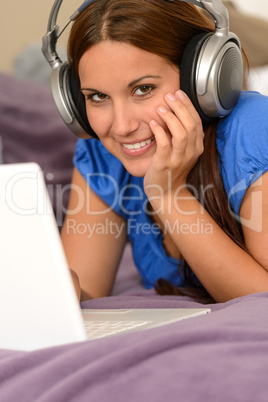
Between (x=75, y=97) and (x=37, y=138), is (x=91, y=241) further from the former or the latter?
(x=37, y=138)

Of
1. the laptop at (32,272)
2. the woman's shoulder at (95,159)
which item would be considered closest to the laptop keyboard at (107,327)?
the laptop at (32,272)

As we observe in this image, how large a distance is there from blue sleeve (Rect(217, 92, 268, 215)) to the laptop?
19.2 inches

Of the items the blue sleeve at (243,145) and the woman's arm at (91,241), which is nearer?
the blue sleeve at (243,145)

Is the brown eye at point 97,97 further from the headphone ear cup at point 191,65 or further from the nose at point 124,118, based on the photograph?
the headphone ear cup at point 191,65

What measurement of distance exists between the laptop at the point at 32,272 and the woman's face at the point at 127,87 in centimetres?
48

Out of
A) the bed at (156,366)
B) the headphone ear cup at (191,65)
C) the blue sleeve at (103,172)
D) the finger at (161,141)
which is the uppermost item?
the headphone ear cup at (191,65)

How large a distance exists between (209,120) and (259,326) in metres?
0.49

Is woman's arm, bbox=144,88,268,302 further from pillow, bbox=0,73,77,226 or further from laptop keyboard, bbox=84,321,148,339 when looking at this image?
pillow, bbox=0,73,77,226

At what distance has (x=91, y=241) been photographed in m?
1.40

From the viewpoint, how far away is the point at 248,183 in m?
1.11

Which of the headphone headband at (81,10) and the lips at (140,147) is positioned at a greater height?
the headphone headband at (81,10)

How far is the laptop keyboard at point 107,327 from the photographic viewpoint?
0.78m

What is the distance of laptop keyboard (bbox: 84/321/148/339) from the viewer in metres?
0.78

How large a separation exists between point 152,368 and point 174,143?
0.52 meters
